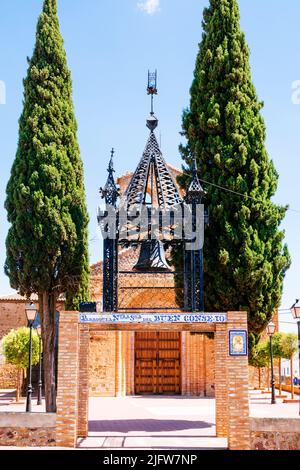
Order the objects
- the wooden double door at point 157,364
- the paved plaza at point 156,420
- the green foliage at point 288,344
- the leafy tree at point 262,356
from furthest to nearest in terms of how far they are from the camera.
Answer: the wooden double door at point 157,364, the green foliage at point 288,344, the leafy tree at point 262,356, the paved plaza at point 156,420

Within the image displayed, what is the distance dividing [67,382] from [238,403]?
3363 mm

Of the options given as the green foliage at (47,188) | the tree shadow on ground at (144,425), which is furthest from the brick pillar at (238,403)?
the green foliage at (47,188)

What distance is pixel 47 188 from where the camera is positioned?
16547 millimetres

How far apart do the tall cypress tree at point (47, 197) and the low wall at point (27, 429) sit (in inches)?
145

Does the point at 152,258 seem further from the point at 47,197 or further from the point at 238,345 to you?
the point at 47,197

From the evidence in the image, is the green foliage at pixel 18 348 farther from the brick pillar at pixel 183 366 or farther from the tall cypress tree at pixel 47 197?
the brick pillar at pixel 183 366

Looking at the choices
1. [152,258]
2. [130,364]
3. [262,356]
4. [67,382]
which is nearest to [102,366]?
[130,364]

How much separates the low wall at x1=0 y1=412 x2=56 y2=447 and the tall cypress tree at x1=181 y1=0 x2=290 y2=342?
5.91m

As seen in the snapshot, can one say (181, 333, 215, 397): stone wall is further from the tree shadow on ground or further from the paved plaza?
the tree shadow on ground

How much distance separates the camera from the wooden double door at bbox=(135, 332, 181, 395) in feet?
91.5

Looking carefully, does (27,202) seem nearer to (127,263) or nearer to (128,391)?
(127,263)

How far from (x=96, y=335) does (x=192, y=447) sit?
1481cm

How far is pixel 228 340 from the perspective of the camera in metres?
11.9

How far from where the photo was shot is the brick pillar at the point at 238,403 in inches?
458
